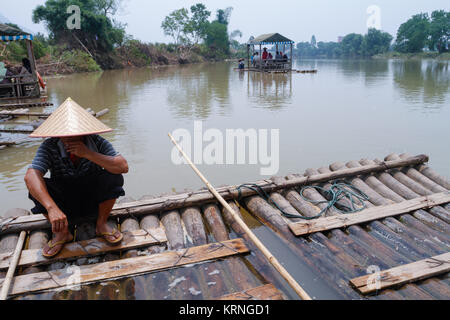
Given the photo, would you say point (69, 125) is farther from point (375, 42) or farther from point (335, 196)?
point (375, 42)

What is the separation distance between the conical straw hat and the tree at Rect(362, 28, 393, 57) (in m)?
68.8

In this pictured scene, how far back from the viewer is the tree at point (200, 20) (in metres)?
48.5

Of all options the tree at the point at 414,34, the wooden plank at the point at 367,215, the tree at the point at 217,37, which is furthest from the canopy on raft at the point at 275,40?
the tree at the point at 414,34

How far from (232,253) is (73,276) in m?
0.98

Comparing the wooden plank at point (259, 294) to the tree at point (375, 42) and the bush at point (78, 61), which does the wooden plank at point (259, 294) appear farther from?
the tree at point (375, 42)

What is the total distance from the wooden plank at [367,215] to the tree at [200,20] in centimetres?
4829

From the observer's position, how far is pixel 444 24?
5025 centimetres

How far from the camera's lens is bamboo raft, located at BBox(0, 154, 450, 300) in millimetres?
1881

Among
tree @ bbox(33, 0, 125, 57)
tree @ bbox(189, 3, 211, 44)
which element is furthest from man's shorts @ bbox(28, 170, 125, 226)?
tree @ bbox(189, 3, 211, 44)

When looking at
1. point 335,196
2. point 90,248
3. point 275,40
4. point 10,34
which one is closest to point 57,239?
point 90,248

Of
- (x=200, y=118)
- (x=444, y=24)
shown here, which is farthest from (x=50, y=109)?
(x=444, y=24)

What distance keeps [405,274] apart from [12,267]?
2.33 m

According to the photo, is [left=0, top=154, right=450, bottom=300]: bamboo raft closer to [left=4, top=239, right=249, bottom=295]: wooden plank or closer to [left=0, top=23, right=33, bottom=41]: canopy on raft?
[left=4, top=239, right=249, bottom=295]: wooden plank
